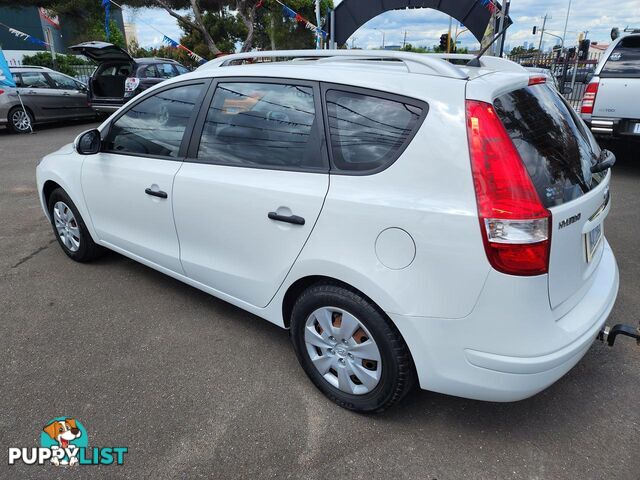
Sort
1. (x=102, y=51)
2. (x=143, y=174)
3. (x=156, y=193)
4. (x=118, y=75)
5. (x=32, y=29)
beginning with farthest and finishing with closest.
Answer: (x=32, y=29), (x=118, y=75), (x=102, y=51), (x=143, y=174), (x=156, y=193)

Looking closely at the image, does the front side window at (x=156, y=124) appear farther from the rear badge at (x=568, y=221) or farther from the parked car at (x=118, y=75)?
the parked car at (x=118, y=75)

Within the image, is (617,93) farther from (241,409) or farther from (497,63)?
(241,409)

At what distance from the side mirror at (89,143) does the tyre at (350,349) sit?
208 centimetres

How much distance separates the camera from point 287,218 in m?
2.22

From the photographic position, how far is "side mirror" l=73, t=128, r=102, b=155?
3369mm

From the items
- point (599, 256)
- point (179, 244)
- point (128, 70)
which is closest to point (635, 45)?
point (599, 256)

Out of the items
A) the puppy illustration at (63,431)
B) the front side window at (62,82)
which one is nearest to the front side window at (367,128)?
the puppy illustration at (63,431)

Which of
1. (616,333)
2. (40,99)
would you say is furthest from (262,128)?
(40,99)

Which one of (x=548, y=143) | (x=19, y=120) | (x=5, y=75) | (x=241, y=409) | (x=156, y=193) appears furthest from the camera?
(x=19, y=120)

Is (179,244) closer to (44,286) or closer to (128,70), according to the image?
(44,286)

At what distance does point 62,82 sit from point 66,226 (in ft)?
35.9

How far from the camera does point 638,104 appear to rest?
Result: 19.9ft

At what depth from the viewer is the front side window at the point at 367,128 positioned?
1.95 meters

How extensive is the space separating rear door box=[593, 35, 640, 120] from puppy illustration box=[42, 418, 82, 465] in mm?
7099
